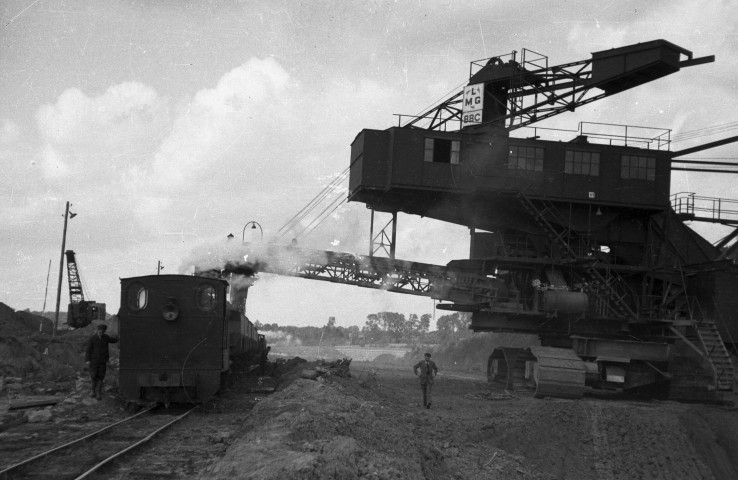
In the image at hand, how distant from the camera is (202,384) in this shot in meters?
15.9

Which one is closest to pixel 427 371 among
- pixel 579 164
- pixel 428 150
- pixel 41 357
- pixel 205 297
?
pixel 205 297

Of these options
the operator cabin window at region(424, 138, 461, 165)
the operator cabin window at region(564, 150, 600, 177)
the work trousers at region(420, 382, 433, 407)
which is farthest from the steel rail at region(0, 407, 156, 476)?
the operator cabin window at region(564, 150, 600, 177)

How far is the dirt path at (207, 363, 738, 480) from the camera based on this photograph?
31.2ft

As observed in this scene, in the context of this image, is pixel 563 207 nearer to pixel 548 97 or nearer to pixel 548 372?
pixel 548 97

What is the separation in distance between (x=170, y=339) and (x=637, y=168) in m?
21.5

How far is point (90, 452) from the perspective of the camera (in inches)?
434

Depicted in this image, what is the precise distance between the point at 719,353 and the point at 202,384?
61.8 feet

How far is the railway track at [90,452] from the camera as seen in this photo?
30.9ft

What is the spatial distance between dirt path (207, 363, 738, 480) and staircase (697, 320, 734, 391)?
2610mm

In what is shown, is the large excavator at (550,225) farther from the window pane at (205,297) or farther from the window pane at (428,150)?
the window pane at (205,297)

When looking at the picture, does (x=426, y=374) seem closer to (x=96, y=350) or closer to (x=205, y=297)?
(x=205, y=297)

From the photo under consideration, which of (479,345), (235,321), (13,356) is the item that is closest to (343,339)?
(479,345)

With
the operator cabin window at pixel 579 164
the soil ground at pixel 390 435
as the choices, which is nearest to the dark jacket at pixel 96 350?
the soil ground at pixel 390 435

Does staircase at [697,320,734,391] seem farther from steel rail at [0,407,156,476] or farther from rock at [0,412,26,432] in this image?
rock at [0,412,26,432]
